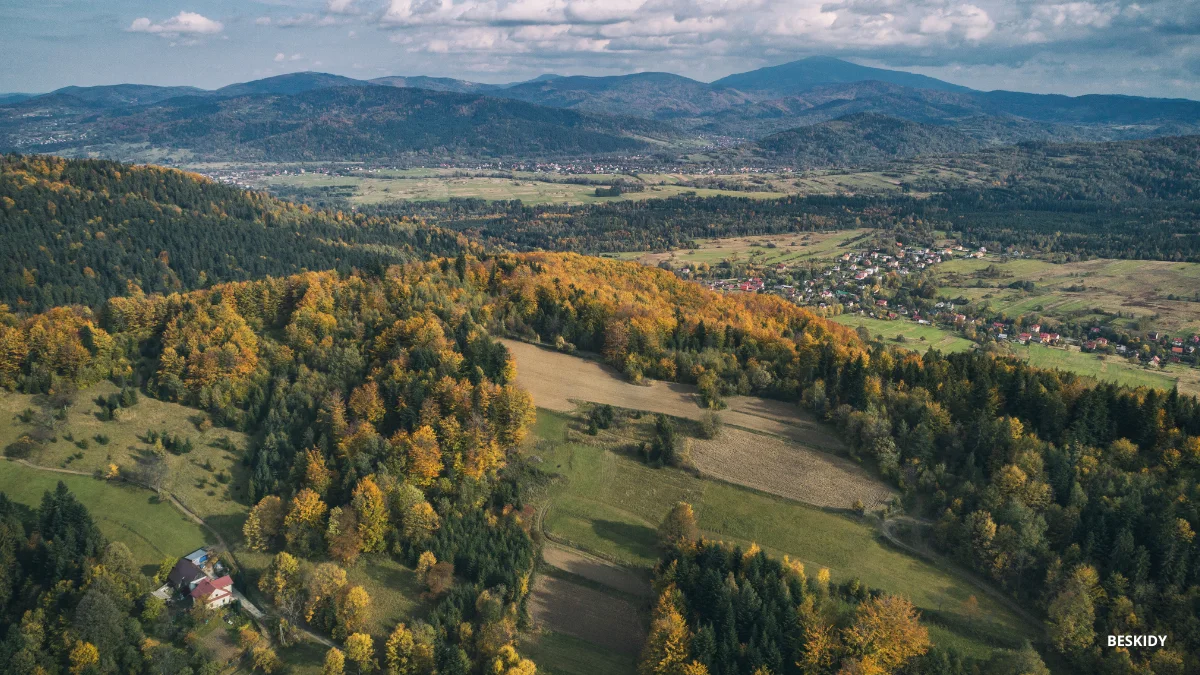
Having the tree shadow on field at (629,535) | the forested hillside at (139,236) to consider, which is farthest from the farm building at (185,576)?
the forested hillside at (139,236)

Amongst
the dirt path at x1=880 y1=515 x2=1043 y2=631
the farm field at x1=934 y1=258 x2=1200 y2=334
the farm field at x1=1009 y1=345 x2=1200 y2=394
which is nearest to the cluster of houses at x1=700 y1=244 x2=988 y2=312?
the farm field at x1=934 y1=258 x2=1200 y2=334

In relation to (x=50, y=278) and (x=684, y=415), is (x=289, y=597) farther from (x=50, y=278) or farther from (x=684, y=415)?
(x=50, y=278)

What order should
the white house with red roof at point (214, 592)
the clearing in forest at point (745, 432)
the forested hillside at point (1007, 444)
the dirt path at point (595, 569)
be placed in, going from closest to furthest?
the forested hillside at point (1007, 444) → the white house with red roof at point (214, 592) → the dirt path at point (595, 569) → the clearing in forest at point (745, 432)

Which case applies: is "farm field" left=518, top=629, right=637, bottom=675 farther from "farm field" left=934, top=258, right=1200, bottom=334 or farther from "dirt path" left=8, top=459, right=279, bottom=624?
"farm field" left=934, top=258, right=1200, bottom=334

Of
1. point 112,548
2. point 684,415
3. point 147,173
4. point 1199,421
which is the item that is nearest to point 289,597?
point 112,548

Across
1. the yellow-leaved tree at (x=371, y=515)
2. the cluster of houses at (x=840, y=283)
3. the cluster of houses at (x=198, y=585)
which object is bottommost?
the cluster of houses at (x=198, y=585)

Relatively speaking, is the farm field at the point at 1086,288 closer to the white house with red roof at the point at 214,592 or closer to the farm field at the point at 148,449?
the farm field at the point at 148,449
